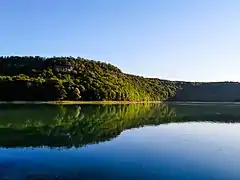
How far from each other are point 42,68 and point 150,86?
65587mm

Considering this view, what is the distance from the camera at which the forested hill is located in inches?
3834

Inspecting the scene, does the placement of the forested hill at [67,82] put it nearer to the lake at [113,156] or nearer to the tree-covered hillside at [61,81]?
the tree-covered hillside at [61,81]

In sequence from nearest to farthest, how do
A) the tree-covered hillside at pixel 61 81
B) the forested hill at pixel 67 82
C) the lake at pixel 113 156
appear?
the lake at pixel 113 156, the tree-covered hillside at pixel 61 81, the forested hill at pixel 67 82

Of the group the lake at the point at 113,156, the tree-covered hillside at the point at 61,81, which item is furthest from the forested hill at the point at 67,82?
the lake at the point at 113,156

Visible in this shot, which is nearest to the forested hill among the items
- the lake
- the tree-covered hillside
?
the tree-covered hillside

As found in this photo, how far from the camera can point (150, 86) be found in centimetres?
17375

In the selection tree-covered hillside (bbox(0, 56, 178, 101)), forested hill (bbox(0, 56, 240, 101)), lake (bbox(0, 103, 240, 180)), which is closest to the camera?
lake (bbox(0, 103, 240, 180))

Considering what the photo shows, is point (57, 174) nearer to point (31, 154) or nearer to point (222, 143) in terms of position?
point (31, 154)

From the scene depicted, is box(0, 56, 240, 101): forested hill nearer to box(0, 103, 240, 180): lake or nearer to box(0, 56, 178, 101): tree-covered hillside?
box(0, 56, 178, 101): tree-covered hillside

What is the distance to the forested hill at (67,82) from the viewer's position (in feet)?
319

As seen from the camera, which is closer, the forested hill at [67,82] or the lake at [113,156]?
the lake at [113,156]

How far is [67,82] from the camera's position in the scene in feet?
346

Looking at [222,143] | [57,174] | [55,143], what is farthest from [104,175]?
[222,143]

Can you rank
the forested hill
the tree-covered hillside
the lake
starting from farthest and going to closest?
the forested hill, the tree-covered hillside, the lake
